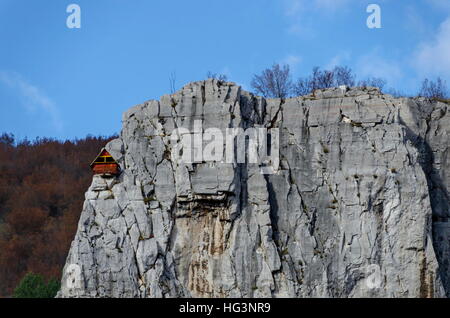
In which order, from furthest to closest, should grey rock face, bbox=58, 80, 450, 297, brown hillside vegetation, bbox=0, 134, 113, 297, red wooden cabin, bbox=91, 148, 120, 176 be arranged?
brown hillside vegetation, bbox=0, 134, 113, 297
red wooden cabin, bbox=91, 148, 120, 176
grey rock face, bbox=58, 80, 450, 297

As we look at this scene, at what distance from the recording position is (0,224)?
203 feet

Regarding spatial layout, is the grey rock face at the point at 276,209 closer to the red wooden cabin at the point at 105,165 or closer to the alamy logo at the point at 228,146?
A: the alamy logo at the point at 228,146

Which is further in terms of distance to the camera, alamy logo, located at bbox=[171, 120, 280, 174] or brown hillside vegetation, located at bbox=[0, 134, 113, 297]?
brown hillside vegetation, located at bbox=[0, 134, 113, 297]

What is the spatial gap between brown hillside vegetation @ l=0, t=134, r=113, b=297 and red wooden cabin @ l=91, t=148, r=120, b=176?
16160 mm

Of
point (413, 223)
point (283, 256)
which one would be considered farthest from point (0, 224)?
point (413, 223)

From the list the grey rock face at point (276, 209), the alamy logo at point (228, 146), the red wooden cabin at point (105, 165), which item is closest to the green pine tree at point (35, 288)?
the grey rock face at point (276, 209)

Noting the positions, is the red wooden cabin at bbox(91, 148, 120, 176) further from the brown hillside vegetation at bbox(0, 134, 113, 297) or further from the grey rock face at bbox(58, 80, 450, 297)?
the brown hillside vegetation at bbox(0, 134, 113, 297)

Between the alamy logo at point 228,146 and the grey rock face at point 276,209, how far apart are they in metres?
0.25

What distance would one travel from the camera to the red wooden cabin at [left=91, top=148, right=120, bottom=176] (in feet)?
120

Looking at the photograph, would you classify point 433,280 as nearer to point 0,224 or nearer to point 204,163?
point 204,163

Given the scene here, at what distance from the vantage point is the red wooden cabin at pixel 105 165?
36.7 metres

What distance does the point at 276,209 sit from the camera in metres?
36.6

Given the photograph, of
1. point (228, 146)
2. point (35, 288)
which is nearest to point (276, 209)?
point (228, 146)

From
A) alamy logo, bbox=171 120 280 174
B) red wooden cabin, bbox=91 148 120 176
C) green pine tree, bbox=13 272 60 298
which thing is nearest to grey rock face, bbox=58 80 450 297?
alamy logo, bbox=171 120 280 174
